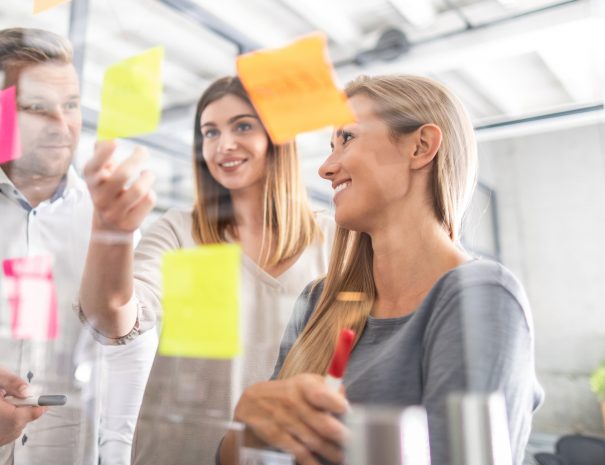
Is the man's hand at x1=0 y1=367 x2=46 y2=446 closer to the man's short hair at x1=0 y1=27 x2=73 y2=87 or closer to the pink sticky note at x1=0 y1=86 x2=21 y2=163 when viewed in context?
the pink sticky note at x1=0 y1=86 x2=21 y2=163

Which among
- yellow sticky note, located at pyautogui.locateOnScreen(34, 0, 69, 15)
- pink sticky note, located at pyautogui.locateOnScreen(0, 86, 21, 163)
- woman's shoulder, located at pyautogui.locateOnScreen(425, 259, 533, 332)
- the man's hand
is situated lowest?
the man's hand

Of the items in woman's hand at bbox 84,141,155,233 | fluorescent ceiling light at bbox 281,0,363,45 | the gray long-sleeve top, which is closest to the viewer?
the gray long-sleeve top

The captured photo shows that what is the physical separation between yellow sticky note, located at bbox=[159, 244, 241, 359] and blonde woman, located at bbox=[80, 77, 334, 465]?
0.01m

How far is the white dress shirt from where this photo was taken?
2.30 feet

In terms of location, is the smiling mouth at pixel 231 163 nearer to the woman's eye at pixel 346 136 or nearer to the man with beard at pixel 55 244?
the woman's eye at pixel 346 136

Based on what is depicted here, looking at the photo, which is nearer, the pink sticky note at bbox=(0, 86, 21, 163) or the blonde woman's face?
the blonde woman's face

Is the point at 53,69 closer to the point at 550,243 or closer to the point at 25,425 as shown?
the point at 25,425

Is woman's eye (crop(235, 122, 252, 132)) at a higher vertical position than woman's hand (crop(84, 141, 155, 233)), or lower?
higher

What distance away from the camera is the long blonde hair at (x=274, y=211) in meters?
0.53

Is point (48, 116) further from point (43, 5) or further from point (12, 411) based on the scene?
point (12, 411)

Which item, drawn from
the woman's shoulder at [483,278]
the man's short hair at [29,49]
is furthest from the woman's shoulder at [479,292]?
the man's short hair at [29,49]

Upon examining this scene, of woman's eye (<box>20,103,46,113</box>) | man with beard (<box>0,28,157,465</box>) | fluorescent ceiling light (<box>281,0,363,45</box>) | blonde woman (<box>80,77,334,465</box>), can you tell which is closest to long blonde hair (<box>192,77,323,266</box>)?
blonde woman (<box>80,77,334,465</box>)

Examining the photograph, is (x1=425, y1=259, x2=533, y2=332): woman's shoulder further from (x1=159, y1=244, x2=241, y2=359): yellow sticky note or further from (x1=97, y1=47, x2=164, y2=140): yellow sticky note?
(x1=97, y1=47, x2=164, y2=140): yellow sticky note

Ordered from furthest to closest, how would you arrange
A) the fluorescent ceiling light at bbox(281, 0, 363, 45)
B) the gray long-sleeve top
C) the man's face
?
the man's face < the fluorescent ceiling light at bbox(281, 0, 363, 45) < the gray long-sleeve top
